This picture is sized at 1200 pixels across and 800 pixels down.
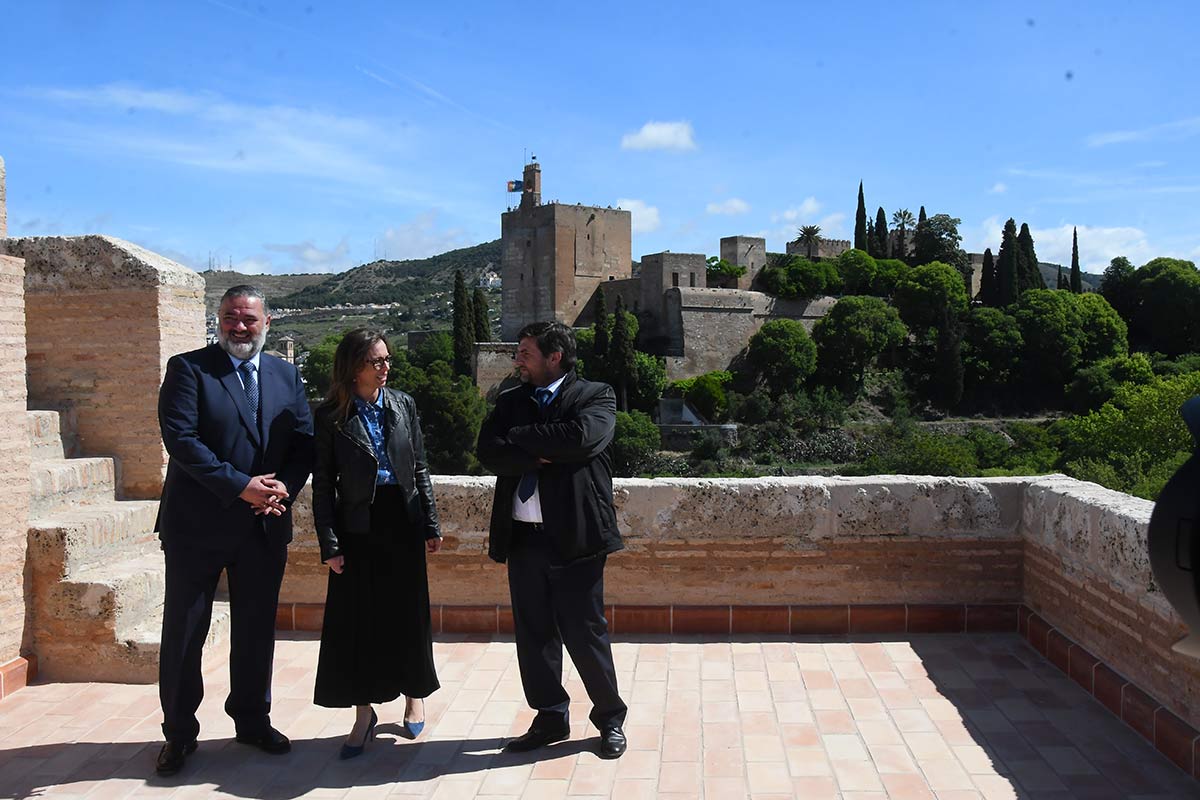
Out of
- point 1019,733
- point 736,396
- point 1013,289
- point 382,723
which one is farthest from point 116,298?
point 1013,289

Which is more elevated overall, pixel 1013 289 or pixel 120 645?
pixel 1013 289

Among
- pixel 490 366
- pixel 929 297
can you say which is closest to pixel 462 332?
pixel 490 366

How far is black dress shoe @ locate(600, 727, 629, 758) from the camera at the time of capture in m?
3.39

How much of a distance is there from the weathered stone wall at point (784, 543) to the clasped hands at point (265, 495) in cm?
Result: 137

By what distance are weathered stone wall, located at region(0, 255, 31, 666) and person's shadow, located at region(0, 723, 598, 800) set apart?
2.65 feet

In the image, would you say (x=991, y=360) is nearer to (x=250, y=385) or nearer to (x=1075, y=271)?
(x=1075, y=271)

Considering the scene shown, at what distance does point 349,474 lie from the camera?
348 centimetres

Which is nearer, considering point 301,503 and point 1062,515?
point 1062,515

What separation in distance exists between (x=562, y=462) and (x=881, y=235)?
2547 inches

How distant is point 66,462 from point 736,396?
47.2 meters

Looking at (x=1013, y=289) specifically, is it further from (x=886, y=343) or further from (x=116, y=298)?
(x=116, y=298)

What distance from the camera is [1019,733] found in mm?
3537

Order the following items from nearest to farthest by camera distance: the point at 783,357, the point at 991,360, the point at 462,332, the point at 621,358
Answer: the point at 621,358, the point at 462,332, the point at 991,360, the point at 783,357

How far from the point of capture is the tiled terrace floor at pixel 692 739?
3.16 meters
